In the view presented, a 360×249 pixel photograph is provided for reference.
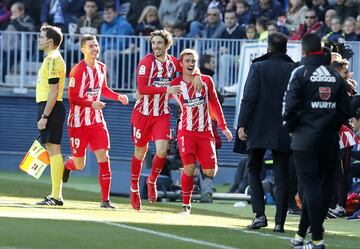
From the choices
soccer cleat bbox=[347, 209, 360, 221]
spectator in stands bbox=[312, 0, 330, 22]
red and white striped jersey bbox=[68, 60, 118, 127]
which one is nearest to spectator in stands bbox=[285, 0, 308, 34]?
spectator in stands bbox=[312, 0, 330, 22]

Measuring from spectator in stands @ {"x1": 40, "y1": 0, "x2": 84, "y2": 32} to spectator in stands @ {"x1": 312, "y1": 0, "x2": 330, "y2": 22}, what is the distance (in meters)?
5.05

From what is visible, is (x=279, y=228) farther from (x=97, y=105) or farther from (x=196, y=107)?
(x=97, y=105)

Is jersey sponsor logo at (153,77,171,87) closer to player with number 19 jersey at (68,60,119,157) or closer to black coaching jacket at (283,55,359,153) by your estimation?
player with number 19 jersey at (68,60,119,157)

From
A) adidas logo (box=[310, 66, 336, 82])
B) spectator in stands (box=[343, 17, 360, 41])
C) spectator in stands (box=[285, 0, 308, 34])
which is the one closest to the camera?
adidas logo (box=[310, 66, 336, 82])

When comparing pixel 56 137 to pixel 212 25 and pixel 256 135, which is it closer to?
pixel 256 135

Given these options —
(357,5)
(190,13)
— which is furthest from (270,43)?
(190,13)

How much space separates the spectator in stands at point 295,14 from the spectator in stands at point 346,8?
0.71 meters

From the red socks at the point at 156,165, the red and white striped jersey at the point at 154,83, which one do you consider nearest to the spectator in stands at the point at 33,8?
the red socks at the point at 156,165

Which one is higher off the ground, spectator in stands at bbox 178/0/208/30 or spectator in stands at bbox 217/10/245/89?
spectator in stands at bbox 178/0/208/30

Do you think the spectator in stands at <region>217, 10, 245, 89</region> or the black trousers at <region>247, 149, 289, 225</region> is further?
the spectator in stands at <region>217, 10, 245, 89</region>

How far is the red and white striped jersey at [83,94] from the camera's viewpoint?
17203mm

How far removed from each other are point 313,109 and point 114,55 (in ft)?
46.0

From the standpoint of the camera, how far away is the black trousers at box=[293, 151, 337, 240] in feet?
40.9

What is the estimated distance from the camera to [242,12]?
2662cm
